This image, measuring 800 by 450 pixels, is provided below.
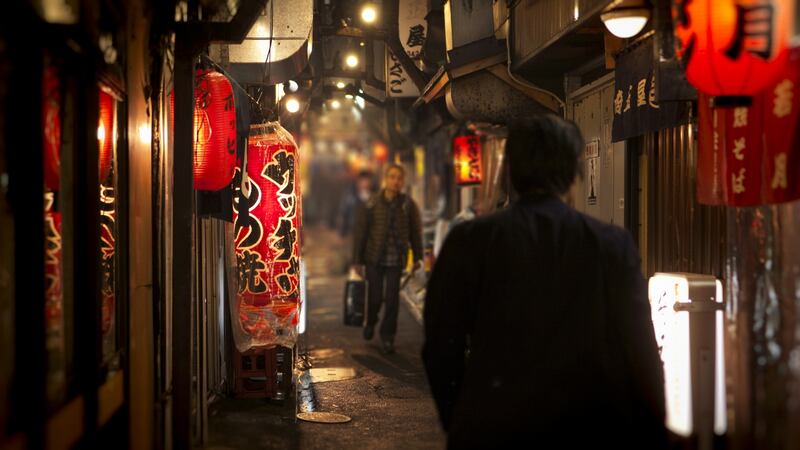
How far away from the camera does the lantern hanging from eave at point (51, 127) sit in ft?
16.9

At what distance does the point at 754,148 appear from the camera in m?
5.98

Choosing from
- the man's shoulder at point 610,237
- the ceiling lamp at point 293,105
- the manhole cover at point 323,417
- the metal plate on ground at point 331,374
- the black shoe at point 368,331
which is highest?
the ceiling lamp at point 293,105

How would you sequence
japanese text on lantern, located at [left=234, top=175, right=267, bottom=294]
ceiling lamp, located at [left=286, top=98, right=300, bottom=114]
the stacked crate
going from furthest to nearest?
1. ceiling lamp, located at [left=286, top=98, right=300, bottom=114]
2. the stacked crate
3. japanese text on lantern, located at [left=234, top=175, right=267, bottom=294]

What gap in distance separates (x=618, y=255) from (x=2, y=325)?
121 inches

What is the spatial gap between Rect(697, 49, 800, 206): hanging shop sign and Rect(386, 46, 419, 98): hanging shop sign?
10.6 metres

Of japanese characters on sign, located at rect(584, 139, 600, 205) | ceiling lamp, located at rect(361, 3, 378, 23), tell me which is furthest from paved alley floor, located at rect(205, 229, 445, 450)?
ceiling lamp, located at rect(361, 3, 378, 23)

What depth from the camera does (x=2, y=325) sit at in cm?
435

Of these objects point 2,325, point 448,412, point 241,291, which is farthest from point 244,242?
point 448,412

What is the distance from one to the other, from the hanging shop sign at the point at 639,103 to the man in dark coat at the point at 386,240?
19.5 feet

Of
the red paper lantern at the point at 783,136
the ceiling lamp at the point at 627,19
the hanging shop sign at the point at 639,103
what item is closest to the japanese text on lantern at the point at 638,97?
the hanging shop sign at the point at 639,103

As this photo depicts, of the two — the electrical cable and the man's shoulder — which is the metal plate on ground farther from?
the man's shoulder

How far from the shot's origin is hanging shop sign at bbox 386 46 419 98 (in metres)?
17.1

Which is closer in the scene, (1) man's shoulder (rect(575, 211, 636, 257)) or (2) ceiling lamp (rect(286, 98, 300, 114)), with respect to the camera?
(1) man's shoulder (rect(575, 211, 636, 257))

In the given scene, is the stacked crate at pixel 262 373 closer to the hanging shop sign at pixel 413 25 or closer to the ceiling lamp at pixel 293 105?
the ceiling lamp at pixel 293 105
